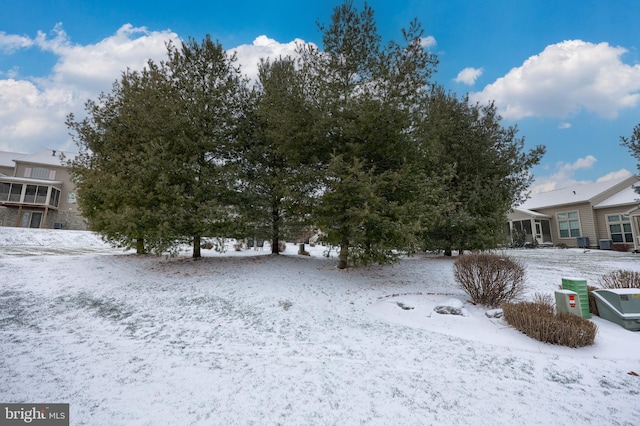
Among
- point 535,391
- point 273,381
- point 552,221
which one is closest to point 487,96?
point 535,391

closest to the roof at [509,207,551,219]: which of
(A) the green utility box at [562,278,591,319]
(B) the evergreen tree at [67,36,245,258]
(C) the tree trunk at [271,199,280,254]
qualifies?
(A) the green utility box at [562,278,591,319]

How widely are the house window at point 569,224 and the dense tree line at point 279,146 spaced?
18928mm

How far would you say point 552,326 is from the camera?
469 cm

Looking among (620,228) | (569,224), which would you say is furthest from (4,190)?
(620,228)

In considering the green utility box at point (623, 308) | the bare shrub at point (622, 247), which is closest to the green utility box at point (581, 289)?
the green utility box at point (623, 308)

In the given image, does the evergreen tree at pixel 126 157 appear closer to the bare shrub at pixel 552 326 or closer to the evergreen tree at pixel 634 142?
the bare shrub at pixel 552 326

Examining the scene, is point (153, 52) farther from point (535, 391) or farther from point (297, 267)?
point (535, 391)

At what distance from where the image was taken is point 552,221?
25656mm

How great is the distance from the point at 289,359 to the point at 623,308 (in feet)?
20.5

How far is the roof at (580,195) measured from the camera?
22.7 metres

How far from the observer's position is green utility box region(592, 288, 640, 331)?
5.41 meters

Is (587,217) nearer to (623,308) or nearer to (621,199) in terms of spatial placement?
(621,199)

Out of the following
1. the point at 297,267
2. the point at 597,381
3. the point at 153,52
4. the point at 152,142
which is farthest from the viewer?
the point at 153,52

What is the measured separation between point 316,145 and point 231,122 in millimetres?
3336
